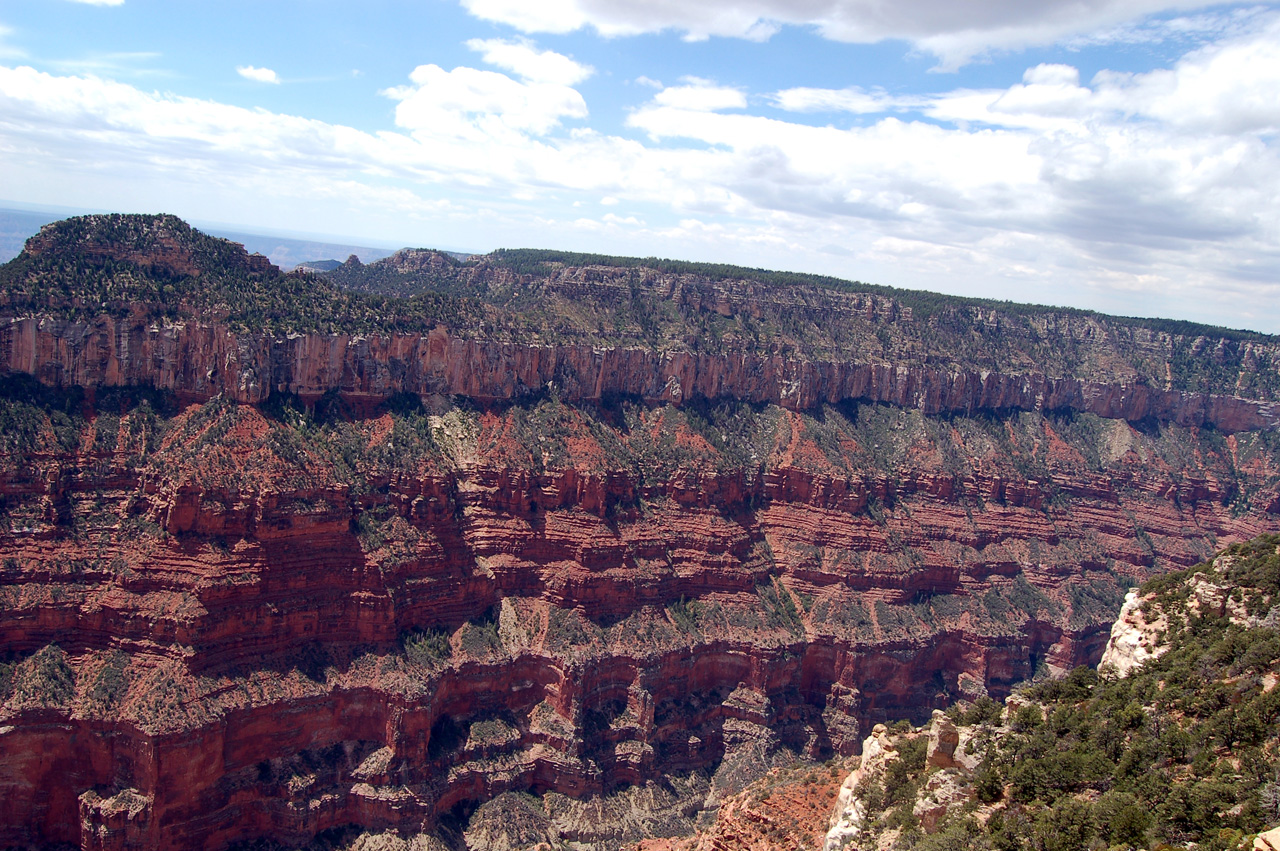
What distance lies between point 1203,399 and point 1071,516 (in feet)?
113

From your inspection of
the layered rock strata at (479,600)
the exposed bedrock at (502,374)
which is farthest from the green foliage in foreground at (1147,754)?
the exposed bedrock at (502,374)

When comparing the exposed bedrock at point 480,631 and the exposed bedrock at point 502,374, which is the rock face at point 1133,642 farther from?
the exposed bedrock at point 502,374

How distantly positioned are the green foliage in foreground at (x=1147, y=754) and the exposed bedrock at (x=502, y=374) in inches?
2232

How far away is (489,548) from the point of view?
69000 millimetres

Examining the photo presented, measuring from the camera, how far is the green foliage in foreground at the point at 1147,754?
2100 cm

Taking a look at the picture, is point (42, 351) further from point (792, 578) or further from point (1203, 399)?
point (1203, 399)

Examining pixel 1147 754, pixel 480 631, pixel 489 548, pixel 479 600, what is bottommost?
pixel 480 631

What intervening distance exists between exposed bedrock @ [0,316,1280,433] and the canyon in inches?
12.0

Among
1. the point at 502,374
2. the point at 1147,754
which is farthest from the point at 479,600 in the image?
the point at 1147,754

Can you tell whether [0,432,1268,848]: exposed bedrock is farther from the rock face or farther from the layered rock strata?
the rock face

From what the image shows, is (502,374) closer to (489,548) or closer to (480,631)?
(489,548)

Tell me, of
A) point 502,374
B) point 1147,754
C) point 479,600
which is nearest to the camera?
point 1147,754

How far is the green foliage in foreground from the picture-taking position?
21.0 m

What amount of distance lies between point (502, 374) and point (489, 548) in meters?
19.4
